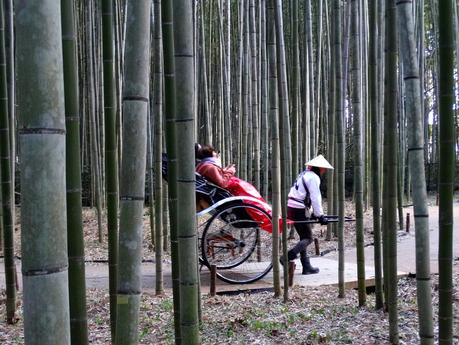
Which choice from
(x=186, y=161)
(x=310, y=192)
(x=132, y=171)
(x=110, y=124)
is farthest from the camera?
(x=310, y=192)

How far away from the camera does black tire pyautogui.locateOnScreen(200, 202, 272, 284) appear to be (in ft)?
15.3

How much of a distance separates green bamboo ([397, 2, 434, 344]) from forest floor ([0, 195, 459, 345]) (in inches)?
39.4

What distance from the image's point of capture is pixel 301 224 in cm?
493

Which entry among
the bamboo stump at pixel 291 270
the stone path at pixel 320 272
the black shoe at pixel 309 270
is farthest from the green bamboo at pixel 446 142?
the black shoe at pixel 309 270

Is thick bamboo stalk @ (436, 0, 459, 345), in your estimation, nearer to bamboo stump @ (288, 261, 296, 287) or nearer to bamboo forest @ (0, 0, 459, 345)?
bamboo forest @ (0, 0, 459, 345)

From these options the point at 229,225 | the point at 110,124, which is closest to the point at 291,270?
the point at 229,225

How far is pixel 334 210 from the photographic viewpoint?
671 cm

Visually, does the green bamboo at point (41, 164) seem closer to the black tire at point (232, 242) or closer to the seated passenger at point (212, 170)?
the black tire at point (232, 242)

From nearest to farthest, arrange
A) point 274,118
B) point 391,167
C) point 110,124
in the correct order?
point 110,124
point 391,167
point 274,118

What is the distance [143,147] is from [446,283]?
113cm

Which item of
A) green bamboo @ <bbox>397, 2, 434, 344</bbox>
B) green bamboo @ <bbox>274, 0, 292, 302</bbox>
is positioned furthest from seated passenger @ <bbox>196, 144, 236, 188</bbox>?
green bamboo @ <bbox>397, 2, 434, 344</bbox>

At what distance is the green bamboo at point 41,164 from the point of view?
101 cm

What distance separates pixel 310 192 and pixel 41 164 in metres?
4.01

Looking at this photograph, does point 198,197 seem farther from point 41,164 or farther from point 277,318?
point 41,164
